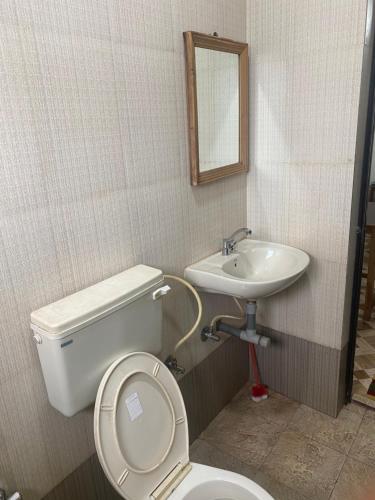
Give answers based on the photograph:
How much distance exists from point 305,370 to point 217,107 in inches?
55.4

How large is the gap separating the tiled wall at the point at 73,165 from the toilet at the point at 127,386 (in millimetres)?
90

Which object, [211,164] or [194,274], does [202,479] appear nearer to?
[194,274]

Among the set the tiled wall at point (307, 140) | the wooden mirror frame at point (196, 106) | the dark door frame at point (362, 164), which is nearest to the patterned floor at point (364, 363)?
the dark door frame at point (362, 164)

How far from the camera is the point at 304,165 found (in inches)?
69.5

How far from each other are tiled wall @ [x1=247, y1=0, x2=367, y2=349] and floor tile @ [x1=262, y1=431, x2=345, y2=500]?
49cm

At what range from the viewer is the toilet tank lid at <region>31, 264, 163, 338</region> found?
1.03m

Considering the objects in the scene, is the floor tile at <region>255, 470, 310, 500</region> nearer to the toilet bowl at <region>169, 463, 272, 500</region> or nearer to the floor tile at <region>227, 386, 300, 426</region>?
the floor tile at <region>227, 386, 300, 426</region>

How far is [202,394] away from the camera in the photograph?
6.23 feet

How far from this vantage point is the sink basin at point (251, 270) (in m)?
1.53

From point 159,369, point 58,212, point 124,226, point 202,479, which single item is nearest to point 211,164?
point 124,226

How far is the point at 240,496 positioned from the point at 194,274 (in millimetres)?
810

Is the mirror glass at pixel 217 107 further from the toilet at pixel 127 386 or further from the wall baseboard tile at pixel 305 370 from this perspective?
the wall baseboard tile at pixel 305 370

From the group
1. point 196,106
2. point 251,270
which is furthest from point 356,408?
point 196,106

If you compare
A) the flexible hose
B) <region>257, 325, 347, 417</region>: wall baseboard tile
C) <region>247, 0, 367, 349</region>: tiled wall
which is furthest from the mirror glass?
<region>257, 325, 347, 417</region>: wall baseboard tile
